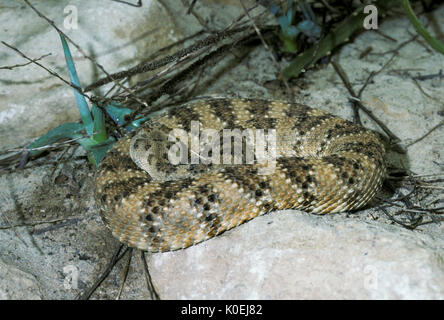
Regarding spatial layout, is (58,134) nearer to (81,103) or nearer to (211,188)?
(81,103)

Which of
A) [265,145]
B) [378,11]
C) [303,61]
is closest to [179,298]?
[265,145]

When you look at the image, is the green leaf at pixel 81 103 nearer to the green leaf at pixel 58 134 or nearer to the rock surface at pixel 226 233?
the green leaf at pixel 58 134

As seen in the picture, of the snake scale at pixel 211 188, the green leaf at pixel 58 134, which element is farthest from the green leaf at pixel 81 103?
the snake scale at pixel 211 188

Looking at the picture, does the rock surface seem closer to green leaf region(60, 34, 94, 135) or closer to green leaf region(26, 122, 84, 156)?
green leaf region(26, 122, 84, 156)

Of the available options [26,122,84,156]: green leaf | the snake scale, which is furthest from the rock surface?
[26,122,84,156]: green leaf

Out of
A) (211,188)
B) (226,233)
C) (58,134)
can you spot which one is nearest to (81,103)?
(58,134)
